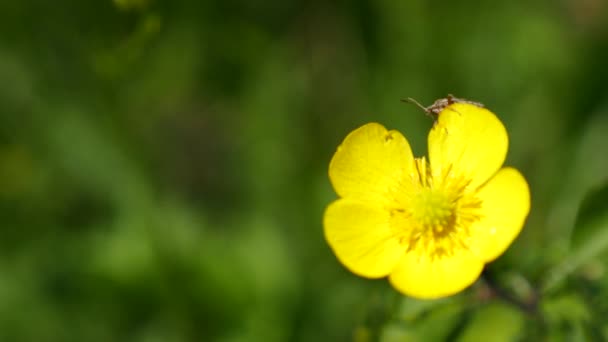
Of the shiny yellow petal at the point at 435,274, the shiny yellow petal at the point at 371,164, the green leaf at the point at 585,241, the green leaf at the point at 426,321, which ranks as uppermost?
the shiny yellow petal at the point at 371,164

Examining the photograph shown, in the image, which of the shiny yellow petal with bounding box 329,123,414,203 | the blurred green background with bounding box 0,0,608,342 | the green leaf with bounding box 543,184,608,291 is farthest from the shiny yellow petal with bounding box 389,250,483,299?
the blurred green background with bounding box 0,0,608,342

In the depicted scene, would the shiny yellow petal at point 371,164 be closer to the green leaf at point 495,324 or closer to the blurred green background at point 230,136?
the green leaf at point 495,324

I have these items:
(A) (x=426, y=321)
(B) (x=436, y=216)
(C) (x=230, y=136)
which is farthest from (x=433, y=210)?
(C) (x=230, y=136)

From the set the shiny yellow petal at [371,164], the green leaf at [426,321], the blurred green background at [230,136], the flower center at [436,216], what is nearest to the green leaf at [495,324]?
the green leaf at [426,321]

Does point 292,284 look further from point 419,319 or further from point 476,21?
point 476,21

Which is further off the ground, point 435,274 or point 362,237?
point 362,237

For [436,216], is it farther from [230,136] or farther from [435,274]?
[230,136]
